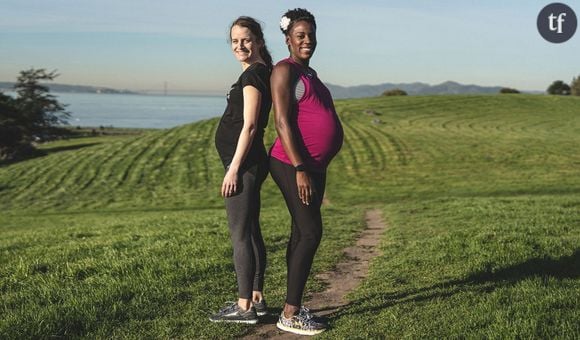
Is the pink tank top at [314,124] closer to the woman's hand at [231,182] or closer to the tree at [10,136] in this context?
the woman's hand at [231,182]

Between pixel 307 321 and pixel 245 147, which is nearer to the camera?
pixel 245 147

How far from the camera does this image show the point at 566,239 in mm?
9148

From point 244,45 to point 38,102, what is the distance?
320 ft

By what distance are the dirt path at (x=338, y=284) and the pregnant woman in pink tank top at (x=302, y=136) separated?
42cm

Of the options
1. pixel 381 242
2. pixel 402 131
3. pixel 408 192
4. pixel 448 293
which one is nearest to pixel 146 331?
pixel 448 293

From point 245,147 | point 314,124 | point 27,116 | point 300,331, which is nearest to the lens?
point 314,124

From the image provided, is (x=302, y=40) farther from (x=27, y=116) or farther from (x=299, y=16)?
(x=27, y=116)

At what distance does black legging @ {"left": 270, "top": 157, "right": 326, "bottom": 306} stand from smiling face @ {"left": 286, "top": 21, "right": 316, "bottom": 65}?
1041mm

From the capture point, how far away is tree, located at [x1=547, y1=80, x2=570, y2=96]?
404ft

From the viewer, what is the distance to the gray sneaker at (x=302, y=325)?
17.2 feet

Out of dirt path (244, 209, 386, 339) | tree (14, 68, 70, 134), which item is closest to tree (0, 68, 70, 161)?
tree (14, 68, 70, 134)

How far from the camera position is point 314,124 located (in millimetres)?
4859

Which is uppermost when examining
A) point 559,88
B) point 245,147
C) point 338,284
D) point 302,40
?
point 559,88

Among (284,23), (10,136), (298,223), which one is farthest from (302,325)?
(10,136)
